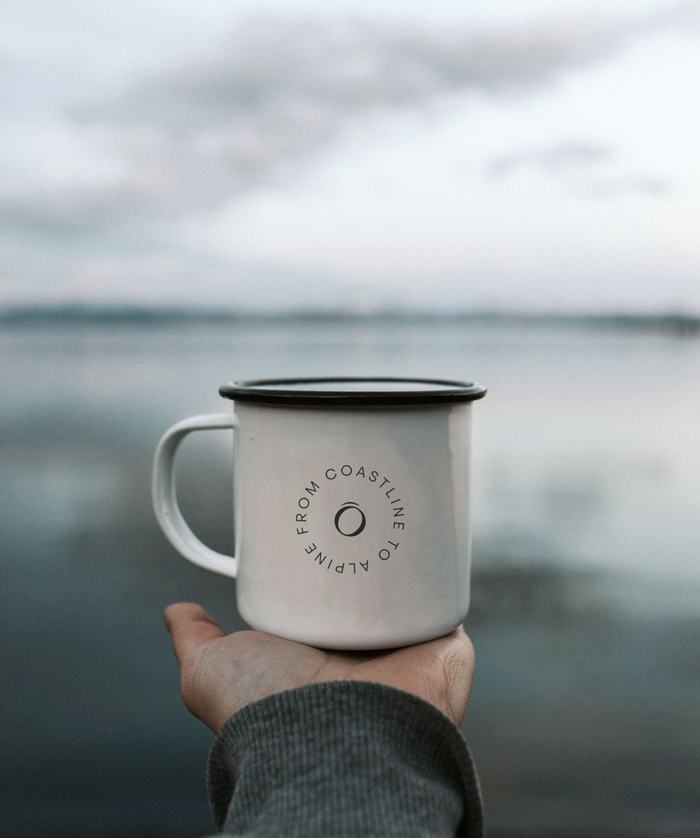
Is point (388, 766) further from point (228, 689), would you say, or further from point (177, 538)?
point (177, 538)

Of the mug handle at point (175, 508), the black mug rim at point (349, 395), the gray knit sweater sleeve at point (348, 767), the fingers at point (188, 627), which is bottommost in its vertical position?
the fingers at point (188, 627)

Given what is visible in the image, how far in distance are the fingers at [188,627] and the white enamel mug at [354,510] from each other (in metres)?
0.17

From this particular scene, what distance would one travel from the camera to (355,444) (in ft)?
2.95

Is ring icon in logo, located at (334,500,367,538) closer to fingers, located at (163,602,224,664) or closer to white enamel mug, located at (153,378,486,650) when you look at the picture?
white enamel mug, located at (153,378,486,650)

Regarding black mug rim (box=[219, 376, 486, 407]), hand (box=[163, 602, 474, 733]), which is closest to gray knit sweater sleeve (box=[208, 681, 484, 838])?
hand (box=[163, 602, 474, 733])

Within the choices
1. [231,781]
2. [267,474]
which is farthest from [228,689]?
[267,474]

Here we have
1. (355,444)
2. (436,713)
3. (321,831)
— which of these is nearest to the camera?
(321,831)

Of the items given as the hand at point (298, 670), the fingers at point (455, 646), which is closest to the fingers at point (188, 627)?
the hand at point (298, 670)

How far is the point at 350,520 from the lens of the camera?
90 centimetres

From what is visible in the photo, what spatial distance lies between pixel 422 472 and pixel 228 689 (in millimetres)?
350

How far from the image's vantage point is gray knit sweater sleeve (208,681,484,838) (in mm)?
645

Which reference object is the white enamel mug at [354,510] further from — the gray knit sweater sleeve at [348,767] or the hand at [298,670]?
the gray knit sweater sleeve at [348,767]

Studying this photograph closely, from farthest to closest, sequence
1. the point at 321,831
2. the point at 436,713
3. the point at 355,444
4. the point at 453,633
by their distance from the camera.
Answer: the point at 453,633, the point at 355,444, the point at 436,713, the point at 321,831

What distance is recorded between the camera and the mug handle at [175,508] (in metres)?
1.06
